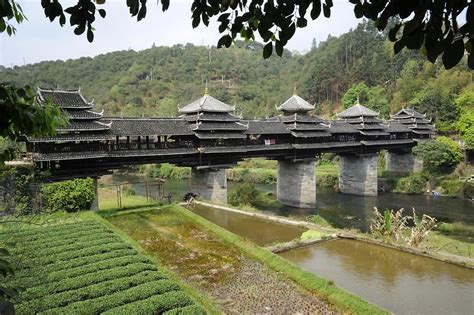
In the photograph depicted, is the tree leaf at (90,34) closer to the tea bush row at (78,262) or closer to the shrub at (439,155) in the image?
the tea bush row at (78,262)

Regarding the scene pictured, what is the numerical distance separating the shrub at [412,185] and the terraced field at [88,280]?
30819mm

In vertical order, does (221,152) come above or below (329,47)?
below

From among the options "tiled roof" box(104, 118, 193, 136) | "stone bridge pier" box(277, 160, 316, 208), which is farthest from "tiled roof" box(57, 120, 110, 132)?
"stone bridge pier" box(277, 160, 316, 208)

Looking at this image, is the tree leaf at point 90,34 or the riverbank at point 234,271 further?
the riverbank at point 234,271

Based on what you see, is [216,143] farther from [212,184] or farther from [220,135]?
[212,184]

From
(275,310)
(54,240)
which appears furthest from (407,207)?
(54,240)

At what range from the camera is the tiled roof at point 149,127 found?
73.7ft

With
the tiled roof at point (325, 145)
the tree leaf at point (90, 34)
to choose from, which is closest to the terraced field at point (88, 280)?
the tree leaf at point (90, 34)

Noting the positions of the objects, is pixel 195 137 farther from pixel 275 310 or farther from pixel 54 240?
pixel 275 310

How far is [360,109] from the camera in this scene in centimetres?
3697

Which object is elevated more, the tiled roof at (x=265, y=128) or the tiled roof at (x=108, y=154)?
the tiled roof at (x=265, y=128)

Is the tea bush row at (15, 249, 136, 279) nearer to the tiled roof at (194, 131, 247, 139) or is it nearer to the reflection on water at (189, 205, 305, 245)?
the reflection on water at (189, 205, 305, 245)

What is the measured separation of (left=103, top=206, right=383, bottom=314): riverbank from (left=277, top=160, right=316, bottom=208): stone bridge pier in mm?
12307

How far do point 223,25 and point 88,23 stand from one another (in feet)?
3.67
